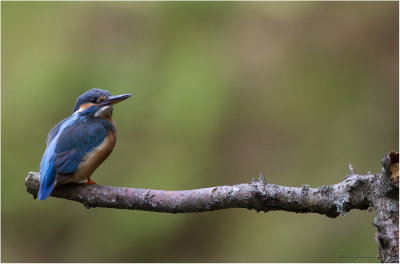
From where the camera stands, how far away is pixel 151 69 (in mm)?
4582

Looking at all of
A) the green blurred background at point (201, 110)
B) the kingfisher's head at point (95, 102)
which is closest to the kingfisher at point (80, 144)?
the kingfisher's head at point (95, 102)

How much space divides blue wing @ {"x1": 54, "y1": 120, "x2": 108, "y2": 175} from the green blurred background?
151 cm

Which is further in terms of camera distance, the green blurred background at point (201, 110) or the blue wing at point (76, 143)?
the green blurred background at point (201, 110)

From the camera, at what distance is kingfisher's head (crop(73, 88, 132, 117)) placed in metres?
2.98

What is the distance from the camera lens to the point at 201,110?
450cm

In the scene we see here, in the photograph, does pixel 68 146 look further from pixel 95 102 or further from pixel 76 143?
pixel 95 102

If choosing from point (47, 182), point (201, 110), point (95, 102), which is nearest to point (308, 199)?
point (47, 182)

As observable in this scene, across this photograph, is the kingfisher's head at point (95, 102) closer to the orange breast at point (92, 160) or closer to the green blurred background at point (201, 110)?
the orange breast at point (92, 160)

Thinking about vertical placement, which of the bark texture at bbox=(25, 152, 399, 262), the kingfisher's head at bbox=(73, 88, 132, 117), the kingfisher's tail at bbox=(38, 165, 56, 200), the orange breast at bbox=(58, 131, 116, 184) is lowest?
the bark texture at bbox=(25, 152, 399, 262)

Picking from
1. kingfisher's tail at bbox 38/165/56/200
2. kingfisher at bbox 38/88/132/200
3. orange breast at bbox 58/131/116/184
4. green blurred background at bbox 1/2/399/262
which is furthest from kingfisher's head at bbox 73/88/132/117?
green blurred background at bbox 1/2/399/262

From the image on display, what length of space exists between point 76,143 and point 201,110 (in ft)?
6.07

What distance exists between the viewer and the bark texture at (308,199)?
1.95 meters

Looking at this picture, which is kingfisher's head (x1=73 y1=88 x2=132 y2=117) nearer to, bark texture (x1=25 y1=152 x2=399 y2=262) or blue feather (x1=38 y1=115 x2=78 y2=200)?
blue feather (x1=38 y1=115 x2=78 y2=200)

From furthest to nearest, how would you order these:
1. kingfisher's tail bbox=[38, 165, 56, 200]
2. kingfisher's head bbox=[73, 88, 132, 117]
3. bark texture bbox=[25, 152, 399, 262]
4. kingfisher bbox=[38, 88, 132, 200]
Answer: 1. kingfisher's head bbox=[73, 88, 132, 117]
2. kingfisher bbox=[38, 88, 132, 200]
3. kingfisher's tail bbox=[38, 165, 56, 200]
4. bark texture bbox=[25, 152, 399, 262]
